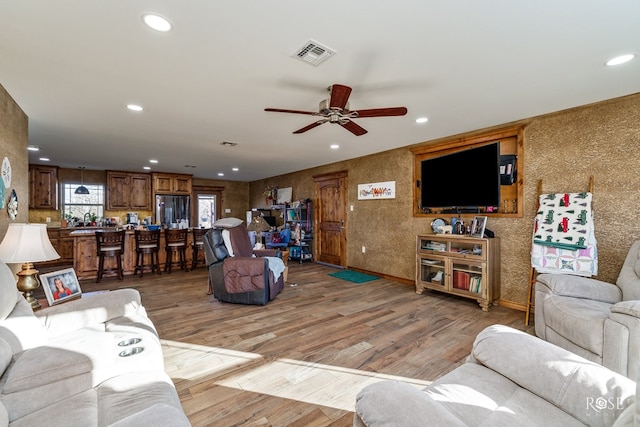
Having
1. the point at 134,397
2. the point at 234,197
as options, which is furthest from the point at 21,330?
the point at 234,197

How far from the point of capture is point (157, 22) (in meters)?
1.74

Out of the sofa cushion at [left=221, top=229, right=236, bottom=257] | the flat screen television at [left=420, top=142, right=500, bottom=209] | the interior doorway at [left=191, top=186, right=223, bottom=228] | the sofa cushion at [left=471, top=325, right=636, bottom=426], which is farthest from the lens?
Answer: the interior doorway at [left=191, top=186, right=223, bottom=228]

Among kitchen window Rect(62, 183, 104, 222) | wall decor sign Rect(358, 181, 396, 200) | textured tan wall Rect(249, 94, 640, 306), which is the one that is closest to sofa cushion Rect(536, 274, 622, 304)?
textured tan wall Rect(249, 94, 640, 306)

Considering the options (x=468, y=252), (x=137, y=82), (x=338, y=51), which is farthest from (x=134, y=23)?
(x=468, y=252)

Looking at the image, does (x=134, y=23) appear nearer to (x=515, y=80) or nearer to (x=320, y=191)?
(x=515, y=80)

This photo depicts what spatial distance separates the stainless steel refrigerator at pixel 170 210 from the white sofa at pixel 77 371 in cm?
619

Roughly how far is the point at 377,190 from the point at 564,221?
293 centimetres

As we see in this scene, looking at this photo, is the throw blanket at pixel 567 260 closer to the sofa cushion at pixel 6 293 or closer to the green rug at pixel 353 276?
the green rug at pixel 353 276

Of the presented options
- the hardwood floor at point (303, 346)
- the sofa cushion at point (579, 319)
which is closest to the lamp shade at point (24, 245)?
the hardwood floor at point (303, 346)

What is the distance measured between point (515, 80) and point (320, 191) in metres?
4.83

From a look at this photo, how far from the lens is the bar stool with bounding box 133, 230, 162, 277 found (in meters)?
5.30

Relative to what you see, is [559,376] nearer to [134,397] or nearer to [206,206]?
[134,397]

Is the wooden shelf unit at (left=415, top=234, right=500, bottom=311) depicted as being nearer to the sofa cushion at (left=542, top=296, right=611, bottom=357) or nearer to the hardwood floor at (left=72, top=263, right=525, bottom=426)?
the hardwood floor at (left=72, top=263, right=525, bottom=426)

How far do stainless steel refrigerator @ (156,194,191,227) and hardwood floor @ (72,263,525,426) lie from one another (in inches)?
130
